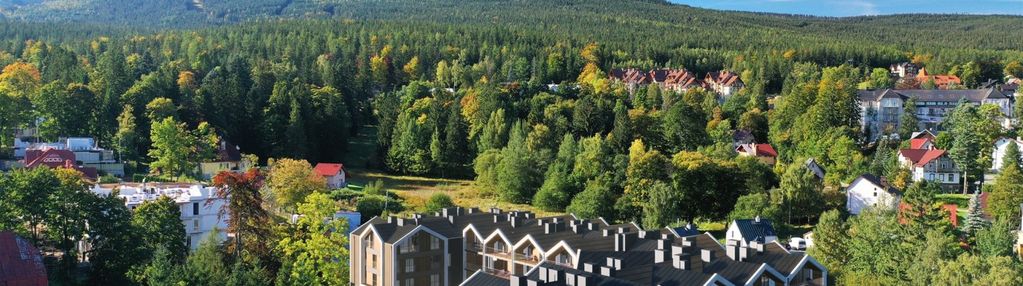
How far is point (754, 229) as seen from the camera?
152ft

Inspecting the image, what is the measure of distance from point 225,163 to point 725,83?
41.6m

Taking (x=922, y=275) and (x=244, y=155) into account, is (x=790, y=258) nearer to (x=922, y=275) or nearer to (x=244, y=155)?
(x=922, y=275)

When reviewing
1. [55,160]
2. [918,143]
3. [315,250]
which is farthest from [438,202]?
[918,143]

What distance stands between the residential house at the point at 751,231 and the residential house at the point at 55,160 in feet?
98.0

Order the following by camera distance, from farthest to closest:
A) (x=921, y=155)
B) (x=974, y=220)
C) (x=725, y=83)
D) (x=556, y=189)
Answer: (x=725, y=83), (x=921, y=155), (x=556, y=189), (x=974, y=220)

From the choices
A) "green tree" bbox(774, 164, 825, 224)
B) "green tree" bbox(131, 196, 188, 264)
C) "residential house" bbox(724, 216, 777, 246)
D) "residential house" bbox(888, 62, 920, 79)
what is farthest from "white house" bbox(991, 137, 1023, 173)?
"green tree" bbox(131, 196, 188, 264)

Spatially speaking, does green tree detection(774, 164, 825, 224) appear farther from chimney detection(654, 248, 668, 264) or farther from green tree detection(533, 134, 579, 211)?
chimney detection(654, 248, 668, 264)

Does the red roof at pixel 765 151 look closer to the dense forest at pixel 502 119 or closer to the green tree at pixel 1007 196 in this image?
the dense forest at pixel 502 119

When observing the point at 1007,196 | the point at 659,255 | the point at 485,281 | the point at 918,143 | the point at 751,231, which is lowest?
the point at 751,231

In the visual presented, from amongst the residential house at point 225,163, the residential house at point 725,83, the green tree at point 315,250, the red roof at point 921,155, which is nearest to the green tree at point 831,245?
the green tree at point 315,250

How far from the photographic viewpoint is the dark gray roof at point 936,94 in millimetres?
71375

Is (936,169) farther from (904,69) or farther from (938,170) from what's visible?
(904,69)

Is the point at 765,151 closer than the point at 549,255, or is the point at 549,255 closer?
the point at 549,255

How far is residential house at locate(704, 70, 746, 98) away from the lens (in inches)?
3479
